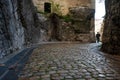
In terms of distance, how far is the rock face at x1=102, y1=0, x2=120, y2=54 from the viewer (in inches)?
341

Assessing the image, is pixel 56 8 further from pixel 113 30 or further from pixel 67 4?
pixel 113 30

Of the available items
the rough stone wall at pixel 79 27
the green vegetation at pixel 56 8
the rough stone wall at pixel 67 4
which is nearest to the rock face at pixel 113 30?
the rough stone wall at pixel 79 27

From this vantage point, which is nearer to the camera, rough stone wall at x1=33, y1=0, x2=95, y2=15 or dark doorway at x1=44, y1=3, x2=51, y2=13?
rough stone wall at x1=33, y1=0, x2=95, y2=15

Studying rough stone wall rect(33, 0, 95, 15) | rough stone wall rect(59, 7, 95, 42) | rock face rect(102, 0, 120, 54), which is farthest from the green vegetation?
rock face rect(102, 0, 120, 54)

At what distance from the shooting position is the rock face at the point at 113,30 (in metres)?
8.66

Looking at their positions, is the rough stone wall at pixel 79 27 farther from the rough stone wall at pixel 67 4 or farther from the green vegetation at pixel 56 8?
the green vegetation at pixel 56 8

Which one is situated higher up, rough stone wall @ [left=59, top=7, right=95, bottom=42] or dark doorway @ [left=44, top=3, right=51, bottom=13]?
dark doorway @ [left=44, top=3, right=51, bottom=13]

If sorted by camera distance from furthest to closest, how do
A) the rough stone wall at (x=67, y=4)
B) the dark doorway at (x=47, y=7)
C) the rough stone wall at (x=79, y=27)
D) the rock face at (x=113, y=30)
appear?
1. the dark doorway at (x=47, y=7)
2. the rough stone wall at (x=67, y=4)
3. the rough stone wall at (x=79, y=27)
4. the rock face at (x=113, y=30)

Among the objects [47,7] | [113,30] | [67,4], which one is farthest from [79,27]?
[113,30]

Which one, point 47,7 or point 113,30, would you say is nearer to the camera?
point 113,30

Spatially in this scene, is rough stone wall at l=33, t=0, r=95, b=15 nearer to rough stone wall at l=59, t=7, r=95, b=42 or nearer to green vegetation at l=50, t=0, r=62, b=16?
green vegetation at l=50, t=0, r=62, b=16

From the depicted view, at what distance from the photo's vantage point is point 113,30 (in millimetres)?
9117

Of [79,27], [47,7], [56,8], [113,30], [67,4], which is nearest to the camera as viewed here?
[113,30]

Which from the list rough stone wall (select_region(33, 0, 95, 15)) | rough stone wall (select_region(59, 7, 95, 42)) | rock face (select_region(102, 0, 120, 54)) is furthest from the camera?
rough stone wall (select_region(33, 0, 95, 15))
